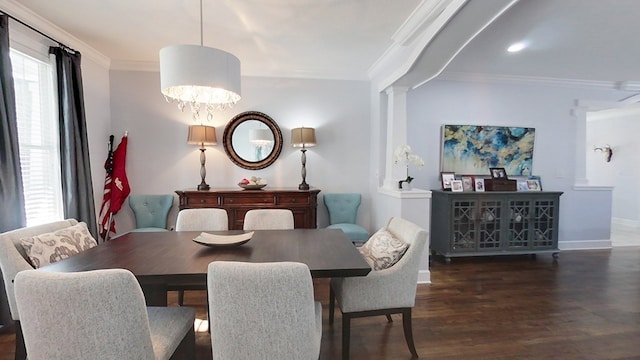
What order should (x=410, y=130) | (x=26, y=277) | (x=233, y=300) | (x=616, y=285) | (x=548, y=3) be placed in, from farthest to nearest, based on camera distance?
(x=410, y=130), (x=616, y=285), (x=548, y=3), (x=233, y=300), (x=26, y=277)

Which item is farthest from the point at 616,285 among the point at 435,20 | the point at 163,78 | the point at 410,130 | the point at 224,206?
the point at 163,78

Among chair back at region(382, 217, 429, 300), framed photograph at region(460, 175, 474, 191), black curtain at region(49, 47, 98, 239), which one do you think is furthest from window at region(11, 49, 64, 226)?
framed photograph at region(460, 175, 474, 191)

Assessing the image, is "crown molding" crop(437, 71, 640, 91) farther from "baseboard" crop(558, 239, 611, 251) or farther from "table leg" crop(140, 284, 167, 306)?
"table leg" crop(140, 284, 167, 306)

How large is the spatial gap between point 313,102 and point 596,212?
4.75 m

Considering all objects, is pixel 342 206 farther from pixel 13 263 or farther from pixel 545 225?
pixel 13 263

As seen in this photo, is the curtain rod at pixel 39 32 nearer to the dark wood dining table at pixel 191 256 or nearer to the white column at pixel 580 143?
the dark wood dining table at pixel 191 256

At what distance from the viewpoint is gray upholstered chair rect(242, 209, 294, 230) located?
9.15 feet

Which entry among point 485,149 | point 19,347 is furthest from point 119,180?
point 485,149

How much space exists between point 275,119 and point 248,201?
1.26 m

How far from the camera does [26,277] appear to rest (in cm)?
115

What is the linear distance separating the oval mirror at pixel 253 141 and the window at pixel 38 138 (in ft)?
5.97

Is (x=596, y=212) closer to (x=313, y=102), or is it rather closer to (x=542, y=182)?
(x=542, y=182)

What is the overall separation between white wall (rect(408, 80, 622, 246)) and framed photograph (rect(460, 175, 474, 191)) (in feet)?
1.17

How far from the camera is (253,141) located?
4.24 m
